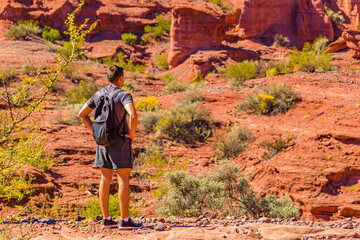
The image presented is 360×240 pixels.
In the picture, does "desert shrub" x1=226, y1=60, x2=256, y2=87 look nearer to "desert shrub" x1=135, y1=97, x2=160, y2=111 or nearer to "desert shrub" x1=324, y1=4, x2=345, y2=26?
"desert shrub" x1=135, y1=97, x2=160, y2=111

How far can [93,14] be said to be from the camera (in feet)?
99.7

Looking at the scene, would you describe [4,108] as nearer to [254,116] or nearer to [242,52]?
[254,116]

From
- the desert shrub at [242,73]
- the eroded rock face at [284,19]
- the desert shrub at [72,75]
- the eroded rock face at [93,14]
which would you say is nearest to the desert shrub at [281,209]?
the desert shrub at [242,73]

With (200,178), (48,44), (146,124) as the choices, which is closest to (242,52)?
(48,44)

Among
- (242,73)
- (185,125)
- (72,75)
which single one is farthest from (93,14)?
(185,125)

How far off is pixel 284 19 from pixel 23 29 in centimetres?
1765

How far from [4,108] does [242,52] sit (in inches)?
588

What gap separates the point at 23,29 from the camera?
86.0 ft

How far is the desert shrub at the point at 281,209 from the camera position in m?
6.20

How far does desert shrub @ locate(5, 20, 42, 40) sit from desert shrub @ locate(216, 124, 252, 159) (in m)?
19.1

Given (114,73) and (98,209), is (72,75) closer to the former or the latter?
(98,209)

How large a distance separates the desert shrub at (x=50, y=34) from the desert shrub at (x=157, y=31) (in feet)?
21.0

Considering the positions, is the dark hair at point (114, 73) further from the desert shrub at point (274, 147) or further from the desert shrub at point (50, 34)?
the desert shrub at point (50, 34)

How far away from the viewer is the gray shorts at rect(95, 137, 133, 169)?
4.13 metres
